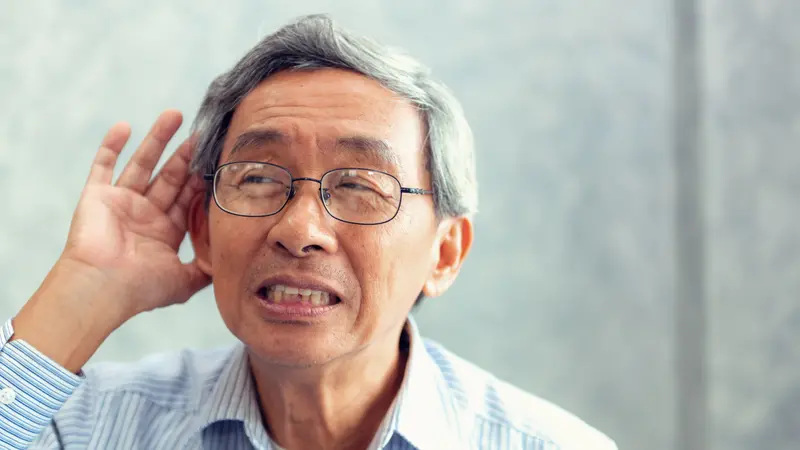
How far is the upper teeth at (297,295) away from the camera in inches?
59.3

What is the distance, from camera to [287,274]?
4.91 ft

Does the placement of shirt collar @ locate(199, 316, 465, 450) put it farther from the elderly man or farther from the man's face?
the man's face

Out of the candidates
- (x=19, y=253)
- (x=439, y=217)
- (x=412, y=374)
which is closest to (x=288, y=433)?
(x=412, y=374)

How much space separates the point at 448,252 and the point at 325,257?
37cm

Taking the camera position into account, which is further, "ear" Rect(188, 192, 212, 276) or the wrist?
"ear" Rect(188, 192, 212, 276)

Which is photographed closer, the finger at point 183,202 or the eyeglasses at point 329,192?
the eyeglasses at point 329,192

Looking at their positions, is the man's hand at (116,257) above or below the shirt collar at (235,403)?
above

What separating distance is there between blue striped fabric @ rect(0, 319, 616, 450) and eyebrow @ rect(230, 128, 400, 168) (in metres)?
0.43

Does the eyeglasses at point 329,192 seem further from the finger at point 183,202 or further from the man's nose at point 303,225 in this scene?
the finger at point 183,202

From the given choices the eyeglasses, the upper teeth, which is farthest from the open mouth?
the eyeglasses

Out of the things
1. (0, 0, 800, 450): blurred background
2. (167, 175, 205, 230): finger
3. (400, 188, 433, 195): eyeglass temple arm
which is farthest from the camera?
(0, 0, 800, 450): blurred background

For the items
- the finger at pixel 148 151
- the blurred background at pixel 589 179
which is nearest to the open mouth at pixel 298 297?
the finger at pixel 148 151

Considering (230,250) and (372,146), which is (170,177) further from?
(372,146)

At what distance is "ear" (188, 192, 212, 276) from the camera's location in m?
1.79
